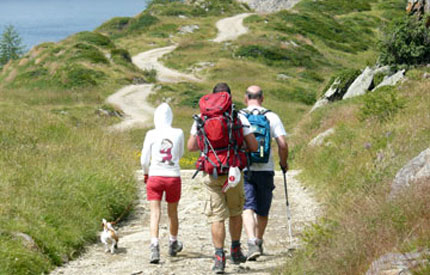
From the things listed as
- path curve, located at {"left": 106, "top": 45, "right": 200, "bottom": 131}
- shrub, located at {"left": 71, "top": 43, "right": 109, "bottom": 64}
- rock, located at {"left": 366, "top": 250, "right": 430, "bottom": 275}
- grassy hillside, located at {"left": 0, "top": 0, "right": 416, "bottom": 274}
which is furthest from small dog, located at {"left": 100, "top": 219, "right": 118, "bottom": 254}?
shrub, located at {"left": 71, "top": 43, "right": 109, "bottom": 64}

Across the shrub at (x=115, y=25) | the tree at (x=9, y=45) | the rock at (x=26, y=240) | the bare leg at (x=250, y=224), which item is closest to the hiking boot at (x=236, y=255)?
the bare leg at (x=250, y=224)

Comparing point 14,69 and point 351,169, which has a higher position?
point 14,69

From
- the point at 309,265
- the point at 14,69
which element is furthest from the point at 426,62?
the point at 14,69

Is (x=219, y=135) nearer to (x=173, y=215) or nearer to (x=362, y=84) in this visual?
(x=173, y=215)

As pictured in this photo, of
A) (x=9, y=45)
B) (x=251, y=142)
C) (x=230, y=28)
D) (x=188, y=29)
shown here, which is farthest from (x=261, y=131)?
(x=9, y=45)

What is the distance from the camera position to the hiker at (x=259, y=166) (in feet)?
20.7

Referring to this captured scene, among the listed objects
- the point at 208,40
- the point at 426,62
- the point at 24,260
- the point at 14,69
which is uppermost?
the point at 208,40

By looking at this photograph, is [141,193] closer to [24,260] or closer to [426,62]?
[24,260]

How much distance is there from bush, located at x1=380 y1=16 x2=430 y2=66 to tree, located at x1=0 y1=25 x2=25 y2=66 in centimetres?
9084

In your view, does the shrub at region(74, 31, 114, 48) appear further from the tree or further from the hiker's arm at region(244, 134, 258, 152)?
the tree

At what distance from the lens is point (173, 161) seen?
6.59m

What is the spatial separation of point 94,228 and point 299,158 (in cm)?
772

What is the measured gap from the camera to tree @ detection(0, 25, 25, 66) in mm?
103000

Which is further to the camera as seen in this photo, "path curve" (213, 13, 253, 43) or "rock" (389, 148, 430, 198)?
"path curve" (213, 13, 253, 43)
